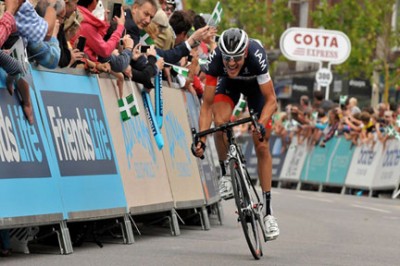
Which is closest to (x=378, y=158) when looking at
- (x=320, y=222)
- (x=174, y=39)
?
(x=320, y=222)

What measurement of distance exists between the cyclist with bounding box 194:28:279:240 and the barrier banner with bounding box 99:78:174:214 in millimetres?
761

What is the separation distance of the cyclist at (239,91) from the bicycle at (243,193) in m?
0.22

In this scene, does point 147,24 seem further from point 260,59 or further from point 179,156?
point 260,59

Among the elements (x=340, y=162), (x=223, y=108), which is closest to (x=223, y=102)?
(x=223, y=108)

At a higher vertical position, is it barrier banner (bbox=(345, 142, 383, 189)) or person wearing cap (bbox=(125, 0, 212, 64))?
person wearing cap (bbox=(125, 0, 212, 64))

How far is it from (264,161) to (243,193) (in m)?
1.01

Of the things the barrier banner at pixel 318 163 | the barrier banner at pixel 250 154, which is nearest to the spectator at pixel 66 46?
the barrier banner at pixel 318 163

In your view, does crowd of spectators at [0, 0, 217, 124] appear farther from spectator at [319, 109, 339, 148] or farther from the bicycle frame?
spectator at [319, 109, 339, 148]

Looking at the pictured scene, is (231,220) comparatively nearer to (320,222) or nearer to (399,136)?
(320,222)

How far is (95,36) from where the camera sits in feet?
40.4

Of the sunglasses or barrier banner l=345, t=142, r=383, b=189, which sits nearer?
the sunglasses

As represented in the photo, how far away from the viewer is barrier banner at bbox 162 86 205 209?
13867mm

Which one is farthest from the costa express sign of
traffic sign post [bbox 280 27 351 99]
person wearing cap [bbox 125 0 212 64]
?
person wearing cap [bbox 125 0 212 64]

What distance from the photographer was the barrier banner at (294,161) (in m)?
31.8
